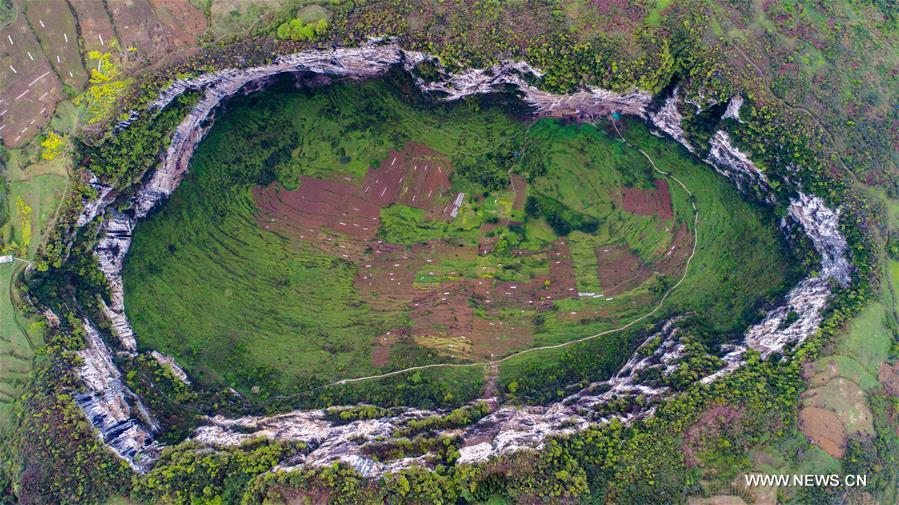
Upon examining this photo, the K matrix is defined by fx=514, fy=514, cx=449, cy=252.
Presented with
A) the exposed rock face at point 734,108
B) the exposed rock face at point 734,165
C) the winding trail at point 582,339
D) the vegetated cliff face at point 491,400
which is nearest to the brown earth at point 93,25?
the vegetated cliff face at point 491,400

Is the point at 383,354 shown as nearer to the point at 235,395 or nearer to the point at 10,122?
the point at 235,395

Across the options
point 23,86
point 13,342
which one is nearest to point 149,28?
point 23,86

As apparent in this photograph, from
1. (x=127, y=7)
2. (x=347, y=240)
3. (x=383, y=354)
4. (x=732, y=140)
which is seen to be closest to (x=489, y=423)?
(x=383, y=354)

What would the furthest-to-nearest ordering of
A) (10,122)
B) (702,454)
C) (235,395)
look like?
(235,395)
(10,122)
(702,454)

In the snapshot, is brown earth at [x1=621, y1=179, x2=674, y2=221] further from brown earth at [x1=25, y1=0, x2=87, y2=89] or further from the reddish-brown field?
brown earth at [x1=25, y1=0, x2=87, y2=89]

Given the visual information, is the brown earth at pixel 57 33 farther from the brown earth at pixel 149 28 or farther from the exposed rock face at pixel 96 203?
the exposed rock face at pixel 96 203

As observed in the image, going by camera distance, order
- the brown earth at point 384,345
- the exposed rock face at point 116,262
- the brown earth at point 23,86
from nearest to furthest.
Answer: the brown earth at point 23,86
the exposed rock face at point 116,262
the brown earth at point 384,345

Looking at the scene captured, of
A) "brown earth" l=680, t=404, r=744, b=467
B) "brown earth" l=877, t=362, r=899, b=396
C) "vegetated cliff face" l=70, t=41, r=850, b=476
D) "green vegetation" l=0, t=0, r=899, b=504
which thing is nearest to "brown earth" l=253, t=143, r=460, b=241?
"green vegetation" l=0, t=0, r=899, b=504
